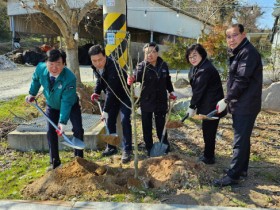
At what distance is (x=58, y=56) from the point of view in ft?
11.2

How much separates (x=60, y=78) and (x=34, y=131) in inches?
67.3

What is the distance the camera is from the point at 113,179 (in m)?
3.46

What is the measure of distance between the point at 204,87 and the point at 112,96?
50.0 inches

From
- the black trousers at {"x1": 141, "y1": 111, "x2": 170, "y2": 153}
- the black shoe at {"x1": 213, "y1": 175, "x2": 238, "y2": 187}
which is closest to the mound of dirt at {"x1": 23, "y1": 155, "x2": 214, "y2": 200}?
the black shoe at {"x1": 213, "y1": 175, "x2": 238, "y2": 187}

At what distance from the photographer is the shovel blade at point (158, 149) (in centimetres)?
417

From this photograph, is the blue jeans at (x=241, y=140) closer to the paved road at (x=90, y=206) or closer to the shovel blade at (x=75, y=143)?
the paved road at (x=90, y=206)

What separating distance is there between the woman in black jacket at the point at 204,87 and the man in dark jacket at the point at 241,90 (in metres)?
0.43

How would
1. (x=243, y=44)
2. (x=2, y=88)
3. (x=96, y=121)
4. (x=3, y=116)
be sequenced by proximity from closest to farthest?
(x=243, y=44), (x=96, y=121), (x=3, y=116), (x=2, y=88)

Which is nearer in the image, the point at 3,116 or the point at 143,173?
the point at 143,173

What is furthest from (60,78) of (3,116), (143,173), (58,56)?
(3,116)

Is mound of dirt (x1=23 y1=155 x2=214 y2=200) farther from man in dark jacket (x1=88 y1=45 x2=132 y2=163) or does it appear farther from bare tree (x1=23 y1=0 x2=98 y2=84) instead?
bare tree (x1=23 y1=0 x2=98 y2=84)

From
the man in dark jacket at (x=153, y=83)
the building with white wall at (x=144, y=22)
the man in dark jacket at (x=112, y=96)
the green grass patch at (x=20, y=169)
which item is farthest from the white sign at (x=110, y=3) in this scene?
the building with white wall at (x=144, y=22)

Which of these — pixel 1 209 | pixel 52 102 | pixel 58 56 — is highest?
pixel 58 56

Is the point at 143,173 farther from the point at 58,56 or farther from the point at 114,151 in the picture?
the point at 58,56
